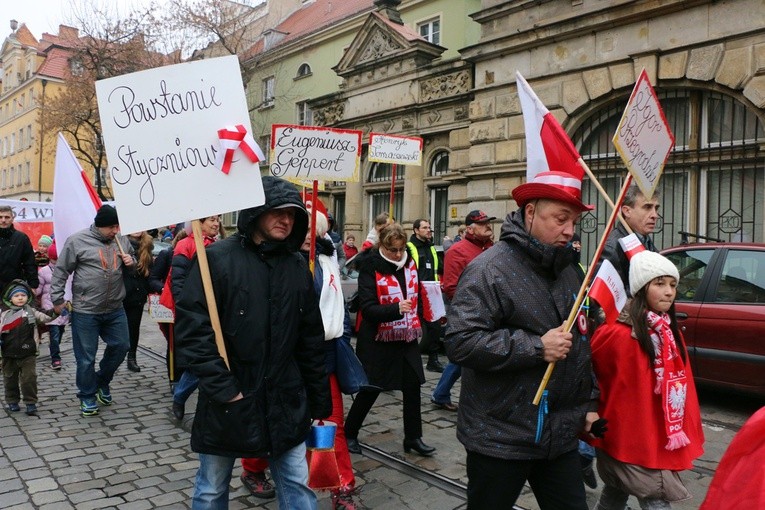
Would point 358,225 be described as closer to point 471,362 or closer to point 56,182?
point 56,182

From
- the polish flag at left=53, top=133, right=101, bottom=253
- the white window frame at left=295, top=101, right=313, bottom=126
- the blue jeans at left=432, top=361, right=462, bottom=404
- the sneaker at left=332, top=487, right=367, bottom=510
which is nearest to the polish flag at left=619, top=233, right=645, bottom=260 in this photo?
the sneaker at left=332, top=487, right=367, bottom=510

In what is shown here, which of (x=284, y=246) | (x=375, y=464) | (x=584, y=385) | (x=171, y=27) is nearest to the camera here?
(x=584, y=385)

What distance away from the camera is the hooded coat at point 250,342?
2730 millimetres

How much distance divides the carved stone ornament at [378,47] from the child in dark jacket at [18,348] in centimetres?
1302

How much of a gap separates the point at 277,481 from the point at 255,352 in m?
0.66

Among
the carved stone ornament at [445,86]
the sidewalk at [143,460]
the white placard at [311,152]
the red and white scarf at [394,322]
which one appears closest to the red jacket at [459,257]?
the sidewalk at [143,460]

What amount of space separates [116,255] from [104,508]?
296 cm

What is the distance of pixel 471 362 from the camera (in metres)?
2.51

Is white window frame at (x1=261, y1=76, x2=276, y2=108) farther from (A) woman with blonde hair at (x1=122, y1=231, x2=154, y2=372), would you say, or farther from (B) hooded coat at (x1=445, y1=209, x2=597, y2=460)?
(B) hooded coat at (x1=445, y1=209, x2=597, y2=460)

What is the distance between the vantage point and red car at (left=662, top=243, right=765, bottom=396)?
19.7ft

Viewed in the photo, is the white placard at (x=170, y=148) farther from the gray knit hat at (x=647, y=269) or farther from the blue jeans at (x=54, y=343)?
the blue jeans at (x=54, y=343)

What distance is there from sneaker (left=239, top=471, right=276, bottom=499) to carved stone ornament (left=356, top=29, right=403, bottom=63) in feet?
47.6

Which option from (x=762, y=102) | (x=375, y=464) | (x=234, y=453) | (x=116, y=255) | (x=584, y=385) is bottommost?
(x=375, y=464)

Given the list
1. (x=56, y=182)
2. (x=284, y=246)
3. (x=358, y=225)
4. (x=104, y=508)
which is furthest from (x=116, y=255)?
(x=358, y=225)
